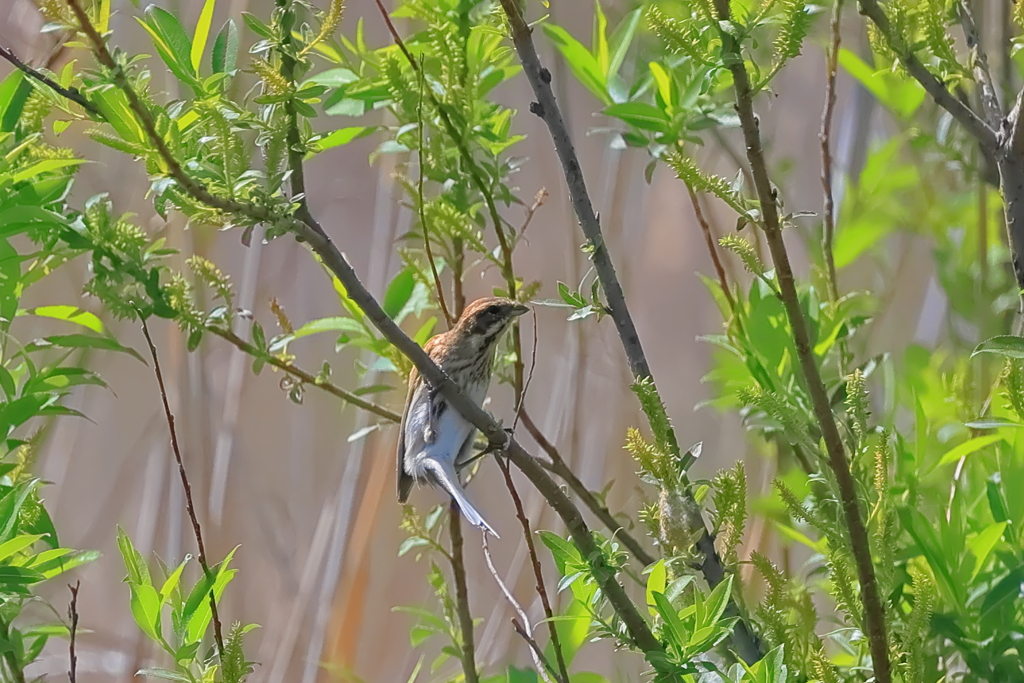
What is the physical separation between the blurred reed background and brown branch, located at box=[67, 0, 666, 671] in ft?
1.89

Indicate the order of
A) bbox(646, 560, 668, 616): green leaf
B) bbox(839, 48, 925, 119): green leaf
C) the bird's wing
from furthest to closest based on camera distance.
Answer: the bird's wing, bbox(839, 48, 925, 119): green leaf, bbox(646, 560, 668, 616): green leaf

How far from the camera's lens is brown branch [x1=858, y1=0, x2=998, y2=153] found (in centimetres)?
58

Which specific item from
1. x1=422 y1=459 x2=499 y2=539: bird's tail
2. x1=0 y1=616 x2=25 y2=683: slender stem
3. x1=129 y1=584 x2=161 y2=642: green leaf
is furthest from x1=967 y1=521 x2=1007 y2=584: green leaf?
x1=0 y1=616 x2=25 y2=683: slender stem

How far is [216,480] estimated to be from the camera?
1.44m

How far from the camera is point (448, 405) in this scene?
1055mm

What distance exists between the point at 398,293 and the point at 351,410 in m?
1.08

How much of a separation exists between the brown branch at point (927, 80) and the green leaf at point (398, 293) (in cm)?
48

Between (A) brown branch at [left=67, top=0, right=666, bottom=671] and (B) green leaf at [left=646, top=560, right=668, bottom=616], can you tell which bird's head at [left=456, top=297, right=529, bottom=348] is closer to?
(A) brown branch at [left=67, top=0, right=666, bottom=671]

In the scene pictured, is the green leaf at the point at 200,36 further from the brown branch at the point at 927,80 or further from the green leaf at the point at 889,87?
the green leaf at the point at 889,87

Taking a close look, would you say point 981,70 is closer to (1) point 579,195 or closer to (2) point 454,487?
(1) point 579,195

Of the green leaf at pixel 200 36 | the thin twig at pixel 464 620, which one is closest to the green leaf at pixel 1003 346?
the thin twig at pixel 464 620

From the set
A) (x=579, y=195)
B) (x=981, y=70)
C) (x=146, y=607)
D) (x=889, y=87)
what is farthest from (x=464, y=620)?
(x=889, y=87)

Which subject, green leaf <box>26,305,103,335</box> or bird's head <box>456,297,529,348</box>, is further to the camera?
bird's head <box>456,297,529,348</box>

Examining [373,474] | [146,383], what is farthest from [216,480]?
[146,383]
